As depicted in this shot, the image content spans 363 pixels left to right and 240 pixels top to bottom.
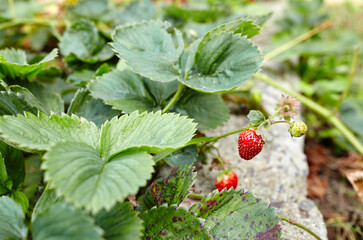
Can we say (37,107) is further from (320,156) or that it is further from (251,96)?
(320,156)

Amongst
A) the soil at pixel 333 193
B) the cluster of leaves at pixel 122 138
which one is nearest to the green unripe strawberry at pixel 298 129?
the cluster of leaves at pixel 122 138

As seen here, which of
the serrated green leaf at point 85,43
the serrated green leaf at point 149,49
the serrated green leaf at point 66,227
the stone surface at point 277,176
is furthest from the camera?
the serrated green leaf at point 85,43

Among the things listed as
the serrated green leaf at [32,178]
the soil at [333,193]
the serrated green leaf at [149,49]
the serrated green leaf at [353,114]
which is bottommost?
the soil at [333,193]

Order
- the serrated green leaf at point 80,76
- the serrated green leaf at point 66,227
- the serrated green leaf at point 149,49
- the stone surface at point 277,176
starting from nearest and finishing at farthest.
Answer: the serrated green leaf at point 66,227
the serrated green leaf at point 149,49
the stone surface at point 277,176
the serrated green leaf at point 80,76

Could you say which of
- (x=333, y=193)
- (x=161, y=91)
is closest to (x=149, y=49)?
(x=161, y=91)

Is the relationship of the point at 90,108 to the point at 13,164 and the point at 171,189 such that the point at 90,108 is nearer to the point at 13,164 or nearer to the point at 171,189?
the point at 13,164

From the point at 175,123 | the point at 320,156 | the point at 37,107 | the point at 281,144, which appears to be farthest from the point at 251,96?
the point at 37,107

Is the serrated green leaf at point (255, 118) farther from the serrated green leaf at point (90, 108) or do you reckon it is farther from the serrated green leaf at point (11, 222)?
the serrated green leaf at point (11, 222)
